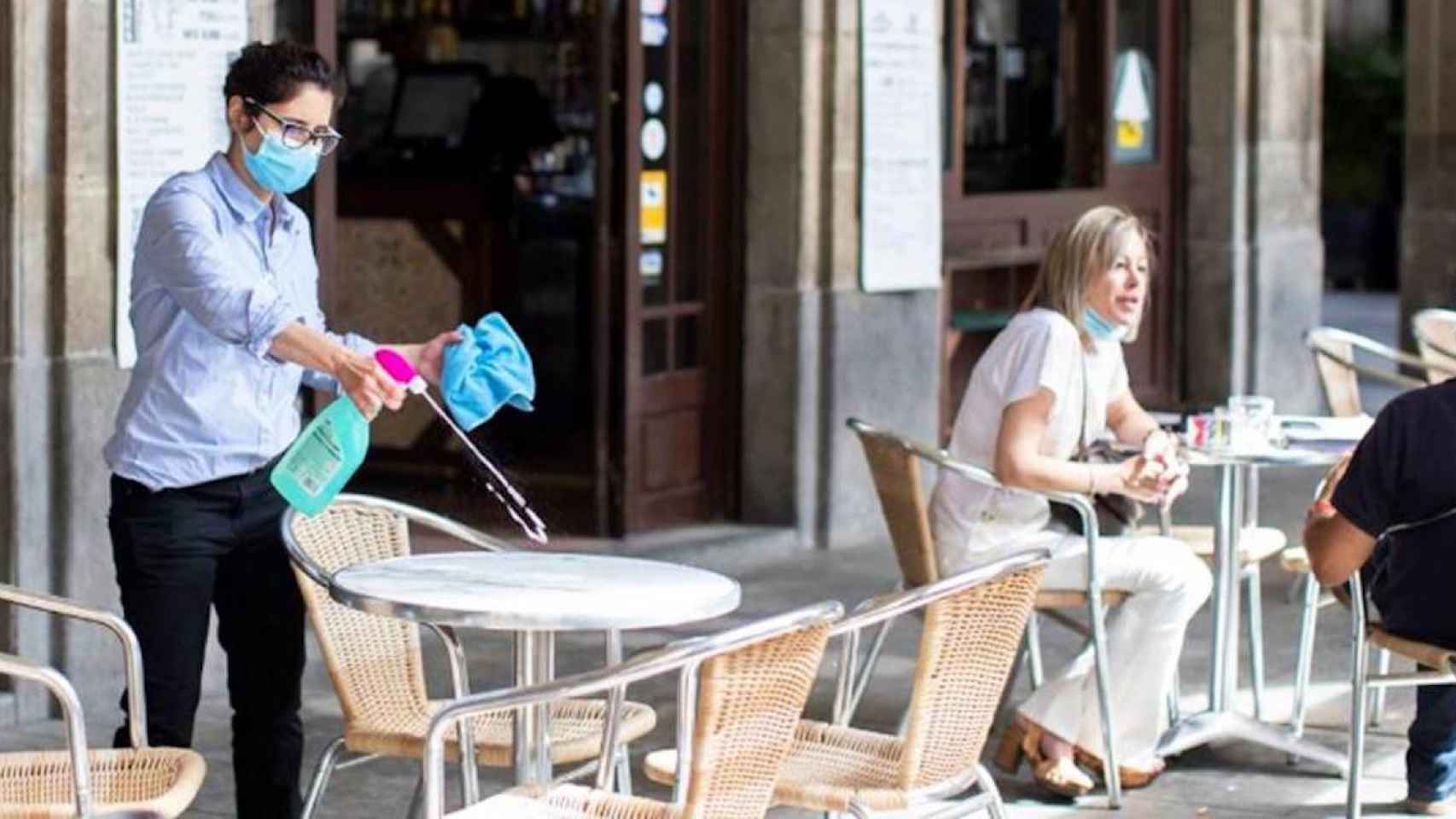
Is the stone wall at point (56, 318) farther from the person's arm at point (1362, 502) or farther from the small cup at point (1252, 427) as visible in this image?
the person's arm at point (1362, 502)

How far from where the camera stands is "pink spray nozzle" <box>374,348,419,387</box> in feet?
16.6

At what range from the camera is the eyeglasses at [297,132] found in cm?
547

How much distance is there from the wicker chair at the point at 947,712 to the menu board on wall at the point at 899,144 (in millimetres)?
5436

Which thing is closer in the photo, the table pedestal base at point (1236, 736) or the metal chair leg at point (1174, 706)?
the table pedestal base at point (1236, 736)

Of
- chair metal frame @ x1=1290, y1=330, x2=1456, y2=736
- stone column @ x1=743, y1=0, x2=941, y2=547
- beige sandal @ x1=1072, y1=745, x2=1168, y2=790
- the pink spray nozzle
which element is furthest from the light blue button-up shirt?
stone column @ x1=743, y1=0, x2=941, y2=547

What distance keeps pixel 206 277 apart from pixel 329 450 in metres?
0.49

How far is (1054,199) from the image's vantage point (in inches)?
496

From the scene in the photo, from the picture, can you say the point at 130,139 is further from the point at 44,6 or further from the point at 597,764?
the point at 597,764

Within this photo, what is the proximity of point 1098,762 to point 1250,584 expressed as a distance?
94cm

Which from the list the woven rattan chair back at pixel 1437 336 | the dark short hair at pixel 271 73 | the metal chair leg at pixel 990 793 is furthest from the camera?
the woven rattan chair back at pixel 1437 336

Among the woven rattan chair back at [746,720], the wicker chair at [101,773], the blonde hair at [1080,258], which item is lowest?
the wicker chair at [101,773]

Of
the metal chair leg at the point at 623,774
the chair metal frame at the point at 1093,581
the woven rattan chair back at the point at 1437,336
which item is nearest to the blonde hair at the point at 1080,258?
the chair metal frame at the point at 1093,581

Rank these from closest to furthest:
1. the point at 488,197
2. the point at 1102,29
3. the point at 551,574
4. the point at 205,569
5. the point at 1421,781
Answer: the point at 551,574, the point at 205,569, the point at 1421,781, the point at 488,197, the point at 1102,29

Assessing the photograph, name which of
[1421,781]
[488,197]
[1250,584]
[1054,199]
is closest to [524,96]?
[488,197]
